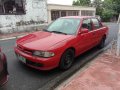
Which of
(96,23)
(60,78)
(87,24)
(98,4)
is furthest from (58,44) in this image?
(98,4)

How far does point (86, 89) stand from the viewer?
3.52 m

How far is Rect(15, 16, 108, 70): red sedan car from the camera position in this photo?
153 inches

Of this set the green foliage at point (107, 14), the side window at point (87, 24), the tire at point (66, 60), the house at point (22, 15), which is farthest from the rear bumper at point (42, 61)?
the green foliage at point (107, 14)

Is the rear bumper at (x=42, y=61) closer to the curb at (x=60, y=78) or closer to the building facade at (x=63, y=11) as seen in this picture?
the curb at (x=60, y=78)

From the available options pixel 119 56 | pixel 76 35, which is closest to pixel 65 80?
pixel 76 35

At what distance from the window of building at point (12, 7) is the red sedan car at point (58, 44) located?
9.55m

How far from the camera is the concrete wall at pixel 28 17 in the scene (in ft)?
43.9

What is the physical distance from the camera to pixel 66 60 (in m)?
4.47

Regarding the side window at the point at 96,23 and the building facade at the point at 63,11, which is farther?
the building facade at the point at 63,11

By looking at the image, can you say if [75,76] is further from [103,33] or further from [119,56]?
[103,33]

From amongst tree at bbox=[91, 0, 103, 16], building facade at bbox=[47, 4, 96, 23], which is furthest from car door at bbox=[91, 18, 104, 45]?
tree at bbox=[91, 0, 103, 16]

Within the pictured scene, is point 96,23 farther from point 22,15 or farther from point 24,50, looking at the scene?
point 22,15

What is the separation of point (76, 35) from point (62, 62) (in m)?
1.03

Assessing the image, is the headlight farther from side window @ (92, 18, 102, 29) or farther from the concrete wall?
the concrete wall
